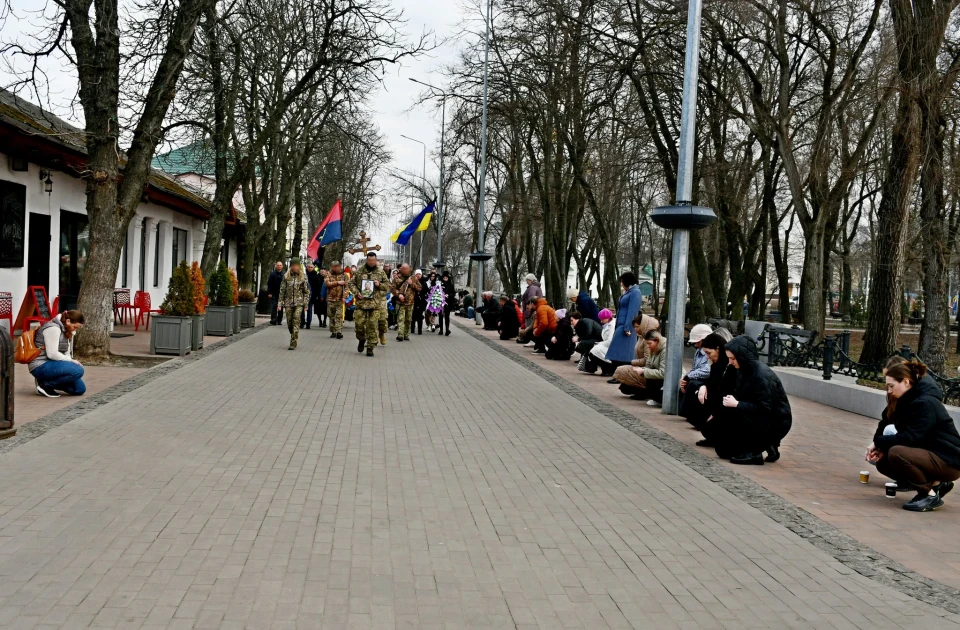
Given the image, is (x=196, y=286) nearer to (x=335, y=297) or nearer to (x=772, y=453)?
(x=335, y=297)

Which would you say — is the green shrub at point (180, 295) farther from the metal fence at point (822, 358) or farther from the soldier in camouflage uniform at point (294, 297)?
the metal fence at point (822, 358)

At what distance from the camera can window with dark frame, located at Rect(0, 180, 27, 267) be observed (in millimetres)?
17125

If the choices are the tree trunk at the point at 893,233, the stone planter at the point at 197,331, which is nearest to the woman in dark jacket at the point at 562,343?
the tree trunk at the point at 893,233

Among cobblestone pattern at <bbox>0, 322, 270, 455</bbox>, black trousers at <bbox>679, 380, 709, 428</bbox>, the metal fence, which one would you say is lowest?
cobblestone pattern at <bbox>0, 322, 270, 455</bbox>

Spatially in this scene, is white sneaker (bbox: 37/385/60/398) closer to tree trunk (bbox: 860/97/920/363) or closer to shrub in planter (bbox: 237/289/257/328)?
tree trunk (bbox: 860/97/920/363)

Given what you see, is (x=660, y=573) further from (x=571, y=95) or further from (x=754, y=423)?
(x=571, y=95)

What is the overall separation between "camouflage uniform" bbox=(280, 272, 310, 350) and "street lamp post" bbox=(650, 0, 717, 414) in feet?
30.0

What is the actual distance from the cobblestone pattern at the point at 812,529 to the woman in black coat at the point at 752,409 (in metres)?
0.35

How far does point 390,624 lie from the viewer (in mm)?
4508

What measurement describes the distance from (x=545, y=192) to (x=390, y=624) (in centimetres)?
3058

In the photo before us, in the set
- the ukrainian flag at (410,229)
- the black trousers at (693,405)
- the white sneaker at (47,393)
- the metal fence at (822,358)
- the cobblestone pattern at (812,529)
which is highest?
the ukrainian flag at (410,229)

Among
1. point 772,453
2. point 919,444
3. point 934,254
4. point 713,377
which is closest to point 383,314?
point 713,377

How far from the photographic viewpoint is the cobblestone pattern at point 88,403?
8812 millimetres

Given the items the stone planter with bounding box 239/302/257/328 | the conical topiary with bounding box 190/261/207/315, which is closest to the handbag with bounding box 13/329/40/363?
the conical topiary with bounding box 190/261/207/315
